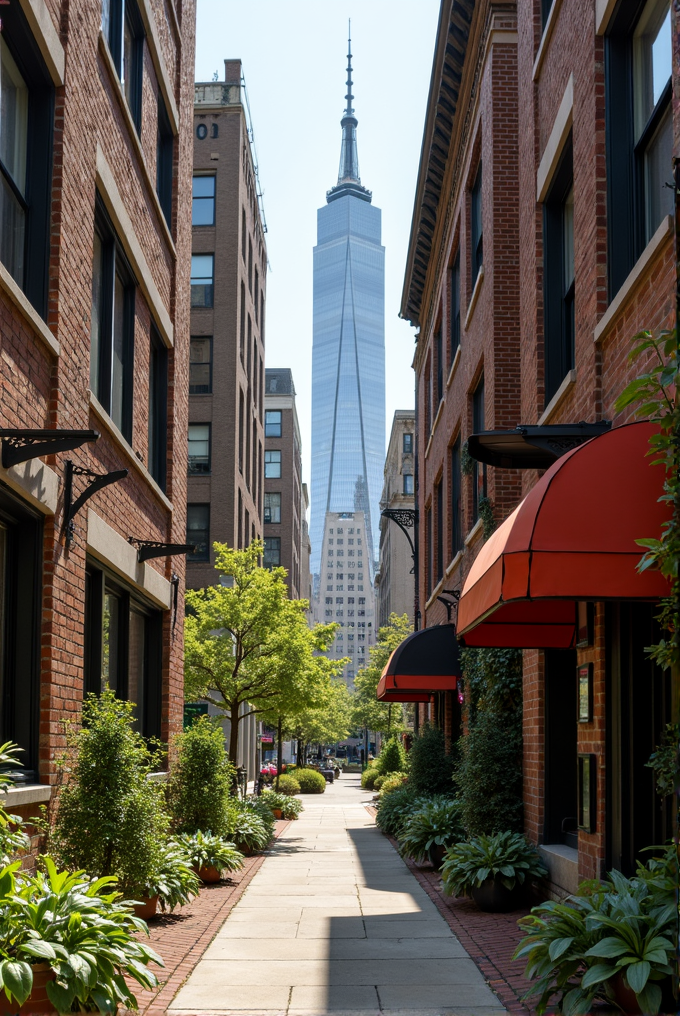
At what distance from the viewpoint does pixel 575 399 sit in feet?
34.5

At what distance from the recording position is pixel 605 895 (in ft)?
22.0

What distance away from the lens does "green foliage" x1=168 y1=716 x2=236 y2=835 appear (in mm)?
14711

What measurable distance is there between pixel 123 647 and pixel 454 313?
1149cm

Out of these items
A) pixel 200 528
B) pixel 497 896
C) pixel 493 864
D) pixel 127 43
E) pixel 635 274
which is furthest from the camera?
pixel 200 528

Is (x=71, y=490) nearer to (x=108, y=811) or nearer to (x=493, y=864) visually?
(x=108, y=811)

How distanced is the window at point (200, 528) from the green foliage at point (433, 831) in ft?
85.0

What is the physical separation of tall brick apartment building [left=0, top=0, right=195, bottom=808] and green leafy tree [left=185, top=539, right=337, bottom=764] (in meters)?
5.65

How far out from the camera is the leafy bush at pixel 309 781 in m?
43.3

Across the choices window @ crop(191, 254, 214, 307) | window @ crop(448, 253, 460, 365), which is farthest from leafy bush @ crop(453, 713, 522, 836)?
window @ crop(191, 254, 214, 307)

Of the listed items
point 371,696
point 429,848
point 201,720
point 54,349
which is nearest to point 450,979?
point 54,349

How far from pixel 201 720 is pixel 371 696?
50.0 metres

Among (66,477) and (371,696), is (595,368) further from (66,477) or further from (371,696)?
(371,696)

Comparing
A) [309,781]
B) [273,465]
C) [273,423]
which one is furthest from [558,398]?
[273,423]

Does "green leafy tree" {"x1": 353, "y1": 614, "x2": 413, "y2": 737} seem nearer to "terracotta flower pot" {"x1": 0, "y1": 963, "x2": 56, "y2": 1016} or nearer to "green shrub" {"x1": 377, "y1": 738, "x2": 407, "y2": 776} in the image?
"green shrub" {"x1": 377, "y1": 738, "x2": 407, "y2": 776}
